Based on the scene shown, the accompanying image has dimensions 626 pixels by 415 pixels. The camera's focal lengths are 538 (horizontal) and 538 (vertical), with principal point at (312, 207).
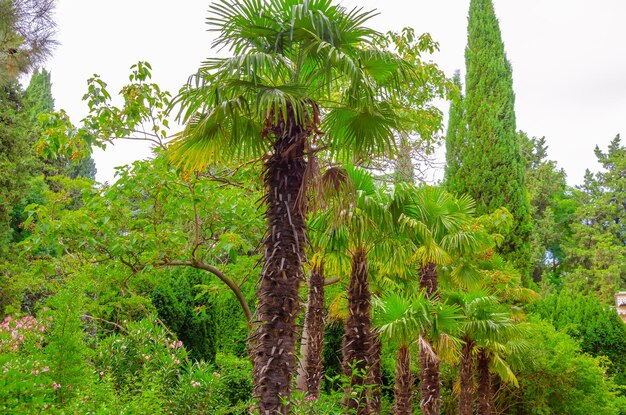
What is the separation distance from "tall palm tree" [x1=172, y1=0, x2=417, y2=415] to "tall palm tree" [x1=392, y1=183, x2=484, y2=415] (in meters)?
2.54

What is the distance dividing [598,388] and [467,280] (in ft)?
13.8

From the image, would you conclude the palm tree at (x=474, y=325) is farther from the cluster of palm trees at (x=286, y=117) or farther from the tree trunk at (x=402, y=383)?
the cluster of palm trees at (x=286, y=117)

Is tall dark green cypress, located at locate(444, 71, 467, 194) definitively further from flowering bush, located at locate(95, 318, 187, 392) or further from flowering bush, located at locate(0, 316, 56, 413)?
flowering bush, located at locate(0, 316, 56, 413)

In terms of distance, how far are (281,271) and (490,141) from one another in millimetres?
15789

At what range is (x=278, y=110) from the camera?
173 inches

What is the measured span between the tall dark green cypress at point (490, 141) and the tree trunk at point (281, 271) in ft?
44.9

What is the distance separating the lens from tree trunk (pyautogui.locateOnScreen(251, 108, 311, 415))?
4.31 meters

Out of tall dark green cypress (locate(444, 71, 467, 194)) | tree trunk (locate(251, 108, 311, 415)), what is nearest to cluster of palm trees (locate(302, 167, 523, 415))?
tree trunk (locate(251, 108, 311, 415))

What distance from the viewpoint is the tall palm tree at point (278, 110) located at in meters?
4.33

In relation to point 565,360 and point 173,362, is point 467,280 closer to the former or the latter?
point 565,360

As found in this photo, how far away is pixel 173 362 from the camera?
276 inches

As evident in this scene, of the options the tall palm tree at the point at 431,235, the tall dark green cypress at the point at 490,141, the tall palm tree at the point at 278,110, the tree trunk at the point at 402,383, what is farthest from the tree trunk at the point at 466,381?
the tall dark green cypress at the point at 490,141

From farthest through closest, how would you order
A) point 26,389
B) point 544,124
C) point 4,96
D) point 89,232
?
1. point 544,124
2. point 4,96
3. point 89,232
4. point 26,389

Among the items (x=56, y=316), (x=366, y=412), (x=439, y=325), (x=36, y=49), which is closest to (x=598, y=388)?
(x=439, y=325)
